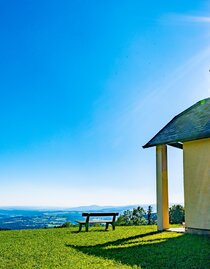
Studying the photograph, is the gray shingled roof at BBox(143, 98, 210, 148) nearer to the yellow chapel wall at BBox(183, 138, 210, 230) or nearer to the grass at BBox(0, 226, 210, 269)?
the yellow chapel wall at BBox(183, 138, 210, 230)

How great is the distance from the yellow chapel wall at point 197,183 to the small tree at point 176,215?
7.78 metres

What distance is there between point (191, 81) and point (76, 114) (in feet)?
26.7

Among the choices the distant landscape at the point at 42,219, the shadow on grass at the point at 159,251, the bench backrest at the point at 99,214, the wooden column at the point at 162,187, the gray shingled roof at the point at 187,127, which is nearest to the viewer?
the shadow on grass at the point at 159,251

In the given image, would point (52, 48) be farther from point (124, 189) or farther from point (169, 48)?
point (124, 189)

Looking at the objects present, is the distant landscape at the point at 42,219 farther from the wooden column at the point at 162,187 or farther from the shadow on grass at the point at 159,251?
the shadow on grass at the point at 159,251

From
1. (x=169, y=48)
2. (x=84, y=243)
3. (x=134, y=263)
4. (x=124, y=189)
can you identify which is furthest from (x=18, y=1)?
(x=124, y=189)

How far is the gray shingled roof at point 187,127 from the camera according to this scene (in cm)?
1153

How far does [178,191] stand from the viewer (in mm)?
12922

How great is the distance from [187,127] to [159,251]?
19.3ft

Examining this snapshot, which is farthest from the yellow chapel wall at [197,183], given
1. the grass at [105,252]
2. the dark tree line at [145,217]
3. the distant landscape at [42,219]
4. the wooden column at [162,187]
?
the dark tree line at [145,217]

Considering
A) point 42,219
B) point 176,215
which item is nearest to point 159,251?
point 176,215

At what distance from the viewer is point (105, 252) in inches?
325

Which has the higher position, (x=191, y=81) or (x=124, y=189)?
(x=191, y=81)

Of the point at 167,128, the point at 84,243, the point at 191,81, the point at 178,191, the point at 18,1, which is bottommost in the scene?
the point at 84,243
